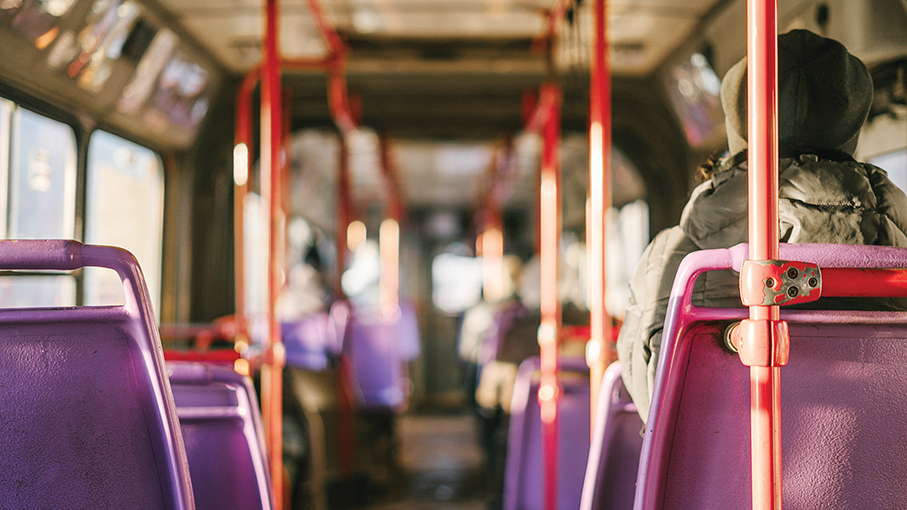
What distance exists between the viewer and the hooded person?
1.04 m

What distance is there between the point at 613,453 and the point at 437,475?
3627 millimetres

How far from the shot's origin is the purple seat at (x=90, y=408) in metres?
0.93

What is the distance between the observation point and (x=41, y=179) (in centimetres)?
231

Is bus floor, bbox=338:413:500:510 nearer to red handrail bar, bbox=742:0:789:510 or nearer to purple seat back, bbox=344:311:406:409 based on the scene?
purple seat back, bbox=344:311:406:409

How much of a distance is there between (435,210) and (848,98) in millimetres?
9656

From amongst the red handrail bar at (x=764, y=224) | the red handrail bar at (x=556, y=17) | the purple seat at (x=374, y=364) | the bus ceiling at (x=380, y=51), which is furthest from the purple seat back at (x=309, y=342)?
the red handrail bar at (x=764, y=224)

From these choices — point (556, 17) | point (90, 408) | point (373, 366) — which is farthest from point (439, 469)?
point (90, 408)

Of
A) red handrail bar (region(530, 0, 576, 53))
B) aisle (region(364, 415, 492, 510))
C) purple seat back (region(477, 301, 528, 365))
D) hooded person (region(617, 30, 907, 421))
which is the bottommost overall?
aisle (region(364, 415, 492, 510))

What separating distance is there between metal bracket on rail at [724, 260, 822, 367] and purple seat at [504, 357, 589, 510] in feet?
5.03

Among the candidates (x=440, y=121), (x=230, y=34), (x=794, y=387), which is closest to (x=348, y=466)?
(x=440, y=121)

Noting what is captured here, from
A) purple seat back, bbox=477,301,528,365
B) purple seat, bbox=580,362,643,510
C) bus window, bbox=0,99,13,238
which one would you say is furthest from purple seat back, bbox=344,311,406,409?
purple seat, bbox=580,362,643,510

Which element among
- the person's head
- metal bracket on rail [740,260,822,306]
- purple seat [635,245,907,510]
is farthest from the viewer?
the person's head

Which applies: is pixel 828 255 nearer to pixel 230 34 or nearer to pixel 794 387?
pixel 794 387

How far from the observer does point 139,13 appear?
299cm
